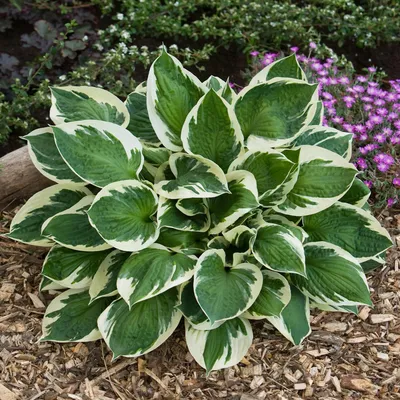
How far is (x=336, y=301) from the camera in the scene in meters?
1.97

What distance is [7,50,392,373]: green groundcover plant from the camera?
6.14 feet

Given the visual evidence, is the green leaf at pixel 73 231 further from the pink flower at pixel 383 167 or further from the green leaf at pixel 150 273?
the pink flower at pixel 383 167

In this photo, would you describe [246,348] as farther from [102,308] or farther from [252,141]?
[252,141]

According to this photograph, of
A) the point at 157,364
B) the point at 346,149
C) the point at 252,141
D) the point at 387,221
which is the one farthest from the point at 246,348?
the point at 387,221

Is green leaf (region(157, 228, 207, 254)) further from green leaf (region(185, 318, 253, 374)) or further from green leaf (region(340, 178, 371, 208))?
green leaf (region(340, 178, 371, 208))

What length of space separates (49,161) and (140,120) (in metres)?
0.39

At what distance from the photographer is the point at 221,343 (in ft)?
6.37

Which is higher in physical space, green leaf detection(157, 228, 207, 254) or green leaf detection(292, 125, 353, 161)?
green leaf detection(292, 125, 353, 161)

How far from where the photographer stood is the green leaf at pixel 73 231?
1.92 metres

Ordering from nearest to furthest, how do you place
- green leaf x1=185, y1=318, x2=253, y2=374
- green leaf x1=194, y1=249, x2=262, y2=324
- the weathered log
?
green leaf x1=194, y1=249, x2=262, y2=324 < green leaf x1=185, y1=318, x2=253, y2=374 < the weathered log

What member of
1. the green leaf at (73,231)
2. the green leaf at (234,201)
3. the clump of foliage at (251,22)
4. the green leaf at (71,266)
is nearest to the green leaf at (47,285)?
the green leaf at (71,266)

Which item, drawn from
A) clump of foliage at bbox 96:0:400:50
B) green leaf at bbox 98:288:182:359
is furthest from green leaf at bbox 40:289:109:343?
clump of foliage at bbox 96:0:400:50

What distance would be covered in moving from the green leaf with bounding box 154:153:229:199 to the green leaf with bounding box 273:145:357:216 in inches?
9.8

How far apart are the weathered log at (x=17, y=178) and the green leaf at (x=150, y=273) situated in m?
0.86
